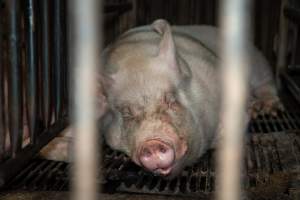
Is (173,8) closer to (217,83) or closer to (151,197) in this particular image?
(217,83)

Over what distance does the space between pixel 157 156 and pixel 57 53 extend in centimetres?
63

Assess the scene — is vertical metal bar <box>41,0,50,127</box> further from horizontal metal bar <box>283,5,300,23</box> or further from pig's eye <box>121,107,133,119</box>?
horizontal metal bar <box>283,5,300,23</box>

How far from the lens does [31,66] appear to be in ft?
5.60

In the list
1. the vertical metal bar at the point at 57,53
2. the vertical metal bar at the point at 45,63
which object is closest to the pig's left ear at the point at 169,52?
the vertical metal bar at the point at 57,53

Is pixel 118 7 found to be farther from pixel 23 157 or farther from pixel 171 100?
pixel 23 157

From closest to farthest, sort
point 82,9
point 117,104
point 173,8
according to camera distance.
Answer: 1. point 82,9
2. point 117,104
3. point 173,8

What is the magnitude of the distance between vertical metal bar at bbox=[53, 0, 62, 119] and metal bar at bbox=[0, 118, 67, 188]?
10 centimetres

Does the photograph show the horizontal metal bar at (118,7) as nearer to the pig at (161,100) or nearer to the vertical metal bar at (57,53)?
the pig at (161,100)

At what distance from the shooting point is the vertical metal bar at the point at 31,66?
5.61 ft

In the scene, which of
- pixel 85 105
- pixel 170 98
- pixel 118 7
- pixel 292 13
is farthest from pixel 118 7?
pixel 85 105

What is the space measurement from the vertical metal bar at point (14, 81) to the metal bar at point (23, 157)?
4cm

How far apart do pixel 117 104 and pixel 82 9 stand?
167 cm

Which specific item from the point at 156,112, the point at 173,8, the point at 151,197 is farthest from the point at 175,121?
the point at 173,8

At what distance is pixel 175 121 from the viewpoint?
2152mm
